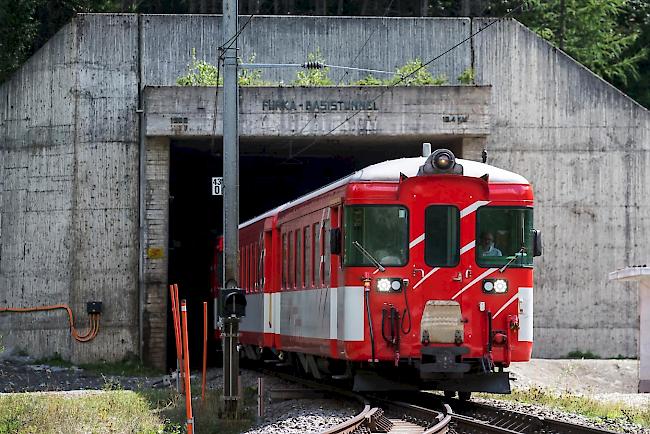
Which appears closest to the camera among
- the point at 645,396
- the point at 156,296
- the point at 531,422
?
the point at 531,422

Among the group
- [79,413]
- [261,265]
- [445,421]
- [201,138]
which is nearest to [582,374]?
[261,265]

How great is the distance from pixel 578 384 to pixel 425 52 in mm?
8367

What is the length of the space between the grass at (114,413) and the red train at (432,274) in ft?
6.21

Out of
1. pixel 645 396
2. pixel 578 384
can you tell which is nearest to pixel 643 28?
pixel 578 384

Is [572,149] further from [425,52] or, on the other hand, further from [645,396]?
[645,396]

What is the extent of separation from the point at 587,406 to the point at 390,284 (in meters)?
3.84

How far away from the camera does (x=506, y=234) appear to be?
1552 cm

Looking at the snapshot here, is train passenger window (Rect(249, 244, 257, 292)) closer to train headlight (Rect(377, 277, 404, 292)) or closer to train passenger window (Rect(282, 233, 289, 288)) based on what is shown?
train passenger window (Rect(282, 233, 289, 288))

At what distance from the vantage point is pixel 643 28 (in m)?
52.8

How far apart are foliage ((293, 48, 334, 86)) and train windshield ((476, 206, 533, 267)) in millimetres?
12951

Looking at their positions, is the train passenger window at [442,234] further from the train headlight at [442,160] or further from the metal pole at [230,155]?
the metal pole at [230,155]

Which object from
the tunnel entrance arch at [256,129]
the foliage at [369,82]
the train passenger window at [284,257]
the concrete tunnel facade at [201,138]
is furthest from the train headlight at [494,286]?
the foliage at [369,82]

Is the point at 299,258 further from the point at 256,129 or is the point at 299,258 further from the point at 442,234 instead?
the point at 256,129

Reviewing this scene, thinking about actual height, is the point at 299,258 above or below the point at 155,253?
below
